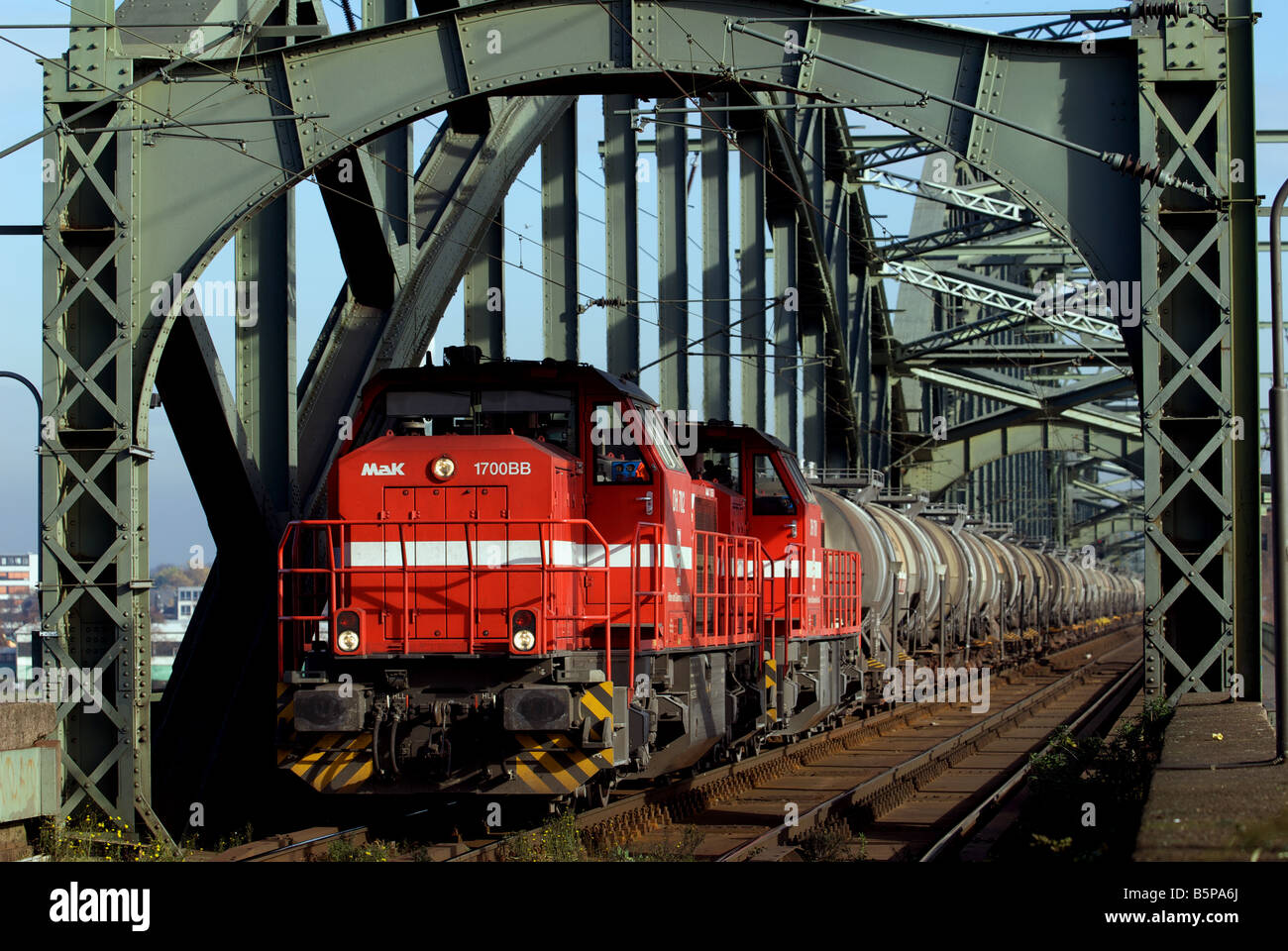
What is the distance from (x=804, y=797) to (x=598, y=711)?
4907 millimetres

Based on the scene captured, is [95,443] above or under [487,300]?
under

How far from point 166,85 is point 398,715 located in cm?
555

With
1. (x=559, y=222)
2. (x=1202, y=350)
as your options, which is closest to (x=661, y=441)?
(x=1202, y=350)

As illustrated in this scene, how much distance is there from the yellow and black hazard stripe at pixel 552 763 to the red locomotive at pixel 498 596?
0.04 ft

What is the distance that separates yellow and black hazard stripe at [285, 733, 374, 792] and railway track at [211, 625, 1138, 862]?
0.49m

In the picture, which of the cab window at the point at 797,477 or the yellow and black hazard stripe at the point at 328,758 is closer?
the yellow and black hazard stripe at the point at 328,758

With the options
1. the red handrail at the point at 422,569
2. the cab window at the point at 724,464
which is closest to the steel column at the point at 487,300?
the cab window at the point at 724,464

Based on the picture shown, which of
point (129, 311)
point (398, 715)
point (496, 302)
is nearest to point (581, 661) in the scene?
point (398, 715)

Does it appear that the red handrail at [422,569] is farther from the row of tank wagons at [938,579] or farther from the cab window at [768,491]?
the row of tank wagons at [938,579]

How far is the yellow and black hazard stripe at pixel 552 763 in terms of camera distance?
33.8 feet

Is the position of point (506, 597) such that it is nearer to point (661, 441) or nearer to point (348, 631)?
point (348, 631)

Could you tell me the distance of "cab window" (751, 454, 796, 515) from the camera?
16.2m

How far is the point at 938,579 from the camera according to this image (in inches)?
1027
